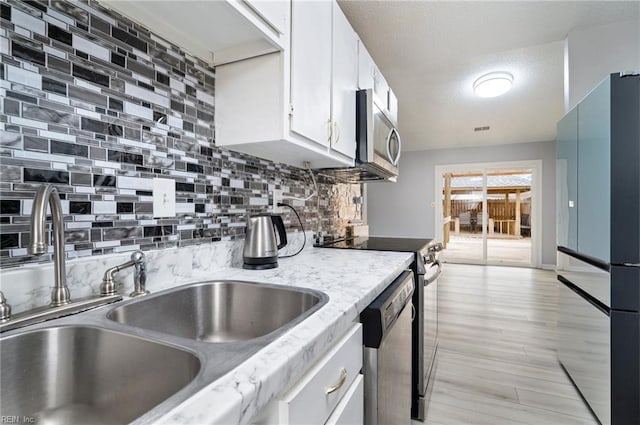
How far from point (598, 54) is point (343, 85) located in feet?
6.41

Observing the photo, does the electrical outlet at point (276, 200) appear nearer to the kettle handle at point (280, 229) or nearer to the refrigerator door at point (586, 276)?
the kettle handle at point (280, 229)

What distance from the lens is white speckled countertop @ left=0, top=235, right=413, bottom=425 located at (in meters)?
0.40

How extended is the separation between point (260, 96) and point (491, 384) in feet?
7.17

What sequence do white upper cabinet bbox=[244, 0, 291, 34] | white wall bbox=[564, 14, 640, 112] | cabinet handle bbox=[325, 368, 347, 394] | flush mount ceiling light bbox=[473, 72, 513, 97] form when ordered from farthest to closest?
flush mount ceiling light bbox=[473, 72, 513, 97] < white wall bbox=[564, 14, 640, 112] < white upper cabinet bbox=[244, 0, 291, 34] < cabinet handle bbox=[325, 368, 347, 394]

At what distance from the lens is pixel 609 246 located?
1.45 meters

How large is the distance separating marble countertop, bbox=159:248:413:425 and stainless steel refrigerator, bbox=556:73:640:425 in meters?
1.08

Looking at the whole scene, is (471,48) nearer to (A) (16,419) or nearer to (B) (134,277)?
(B) (134,277)

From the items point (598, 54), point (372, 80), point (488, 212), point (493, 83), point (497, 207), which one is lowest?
point (488, 212)

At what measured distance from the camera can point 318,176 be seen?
221cm

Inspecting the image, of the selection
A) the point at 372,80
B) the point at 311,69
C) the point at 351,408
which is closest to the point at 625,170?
the point at 372,80

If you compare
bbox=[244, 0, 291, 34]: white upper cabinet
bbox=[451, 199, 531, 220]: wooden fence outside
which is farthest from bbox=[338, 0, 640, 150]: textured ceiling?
bbox=[451, 199, 531, 220]: wooden fence outside

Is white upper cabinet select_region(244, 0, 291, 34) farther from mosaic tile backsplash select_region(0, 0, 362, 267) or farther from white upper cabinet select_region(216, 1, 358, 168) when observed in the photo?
mosaic tile backsplash select_region(0, 0, 362, 267)

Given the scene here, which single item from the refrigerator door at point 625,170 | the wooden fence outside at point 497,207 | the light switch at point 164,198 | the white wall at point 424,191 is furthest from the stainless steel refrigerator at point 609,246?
the wooden fence outside at point 497,207

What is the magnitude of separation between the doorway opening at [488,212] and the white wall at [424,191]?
0.50 ft
